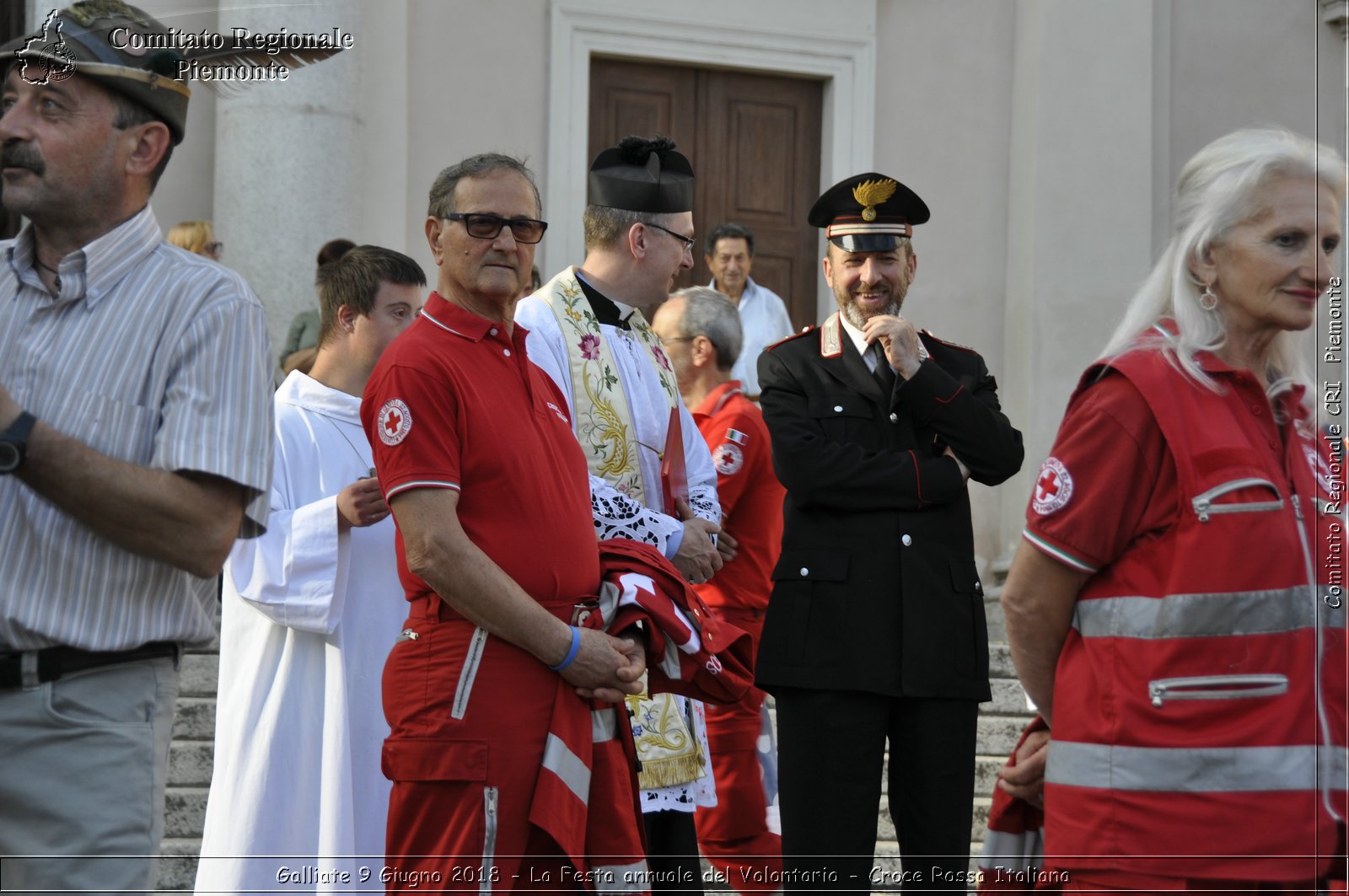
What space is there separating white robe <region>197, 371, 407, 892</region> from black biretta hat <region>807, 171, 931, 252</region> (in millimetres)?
1829

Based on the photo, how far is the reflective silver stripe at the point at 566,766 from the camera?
3629 millimetres

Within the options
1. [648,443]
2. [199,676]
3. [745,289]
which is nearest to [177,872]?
[199,676]

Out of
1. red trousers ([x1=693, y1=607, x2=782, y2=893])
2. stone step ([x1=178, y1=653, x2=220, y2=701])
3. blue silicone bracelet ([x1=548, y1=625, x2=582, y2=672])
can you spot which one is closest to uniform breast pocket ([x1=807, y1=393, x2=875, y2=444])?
red trousers ([x1=693, y1=607, x2=782, y2=893])

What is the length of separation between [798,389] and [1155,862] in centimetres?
247

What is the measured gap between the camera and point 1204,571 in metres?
3.12

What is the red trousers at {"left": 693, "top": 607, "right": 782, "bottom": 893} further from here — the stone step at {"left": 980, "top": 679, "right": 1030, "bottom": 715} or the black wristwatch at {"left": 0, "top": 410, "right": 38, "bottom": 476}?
the black wristwatch at {"left": 0, "top": 410, "right": 38, "bottom": 476}

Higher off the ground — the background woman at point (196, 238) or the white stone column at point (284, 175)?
the white stone column at point (284, 175)

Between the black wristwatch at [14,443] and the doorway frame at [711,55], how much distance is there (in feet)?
27.4

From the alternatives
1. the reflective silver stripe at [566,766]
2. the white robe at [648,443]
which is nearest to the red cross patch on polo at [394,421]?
the reflective silver stripe at [566,766]

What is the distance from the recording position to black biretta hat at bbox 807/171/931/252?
534cm

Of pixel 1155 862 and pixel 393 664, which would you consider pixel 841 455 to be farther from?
pixel 1155 862

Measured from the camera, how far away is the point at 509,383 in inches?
154

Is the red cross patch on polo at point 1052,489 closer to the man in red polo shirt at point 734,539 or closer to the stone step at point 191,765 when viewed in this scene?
the man in red polo shirt at point 734,539

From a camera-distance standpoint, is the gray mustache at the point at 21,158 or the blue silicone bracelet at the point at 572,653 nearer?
the gray mustache at the point at 21,158
